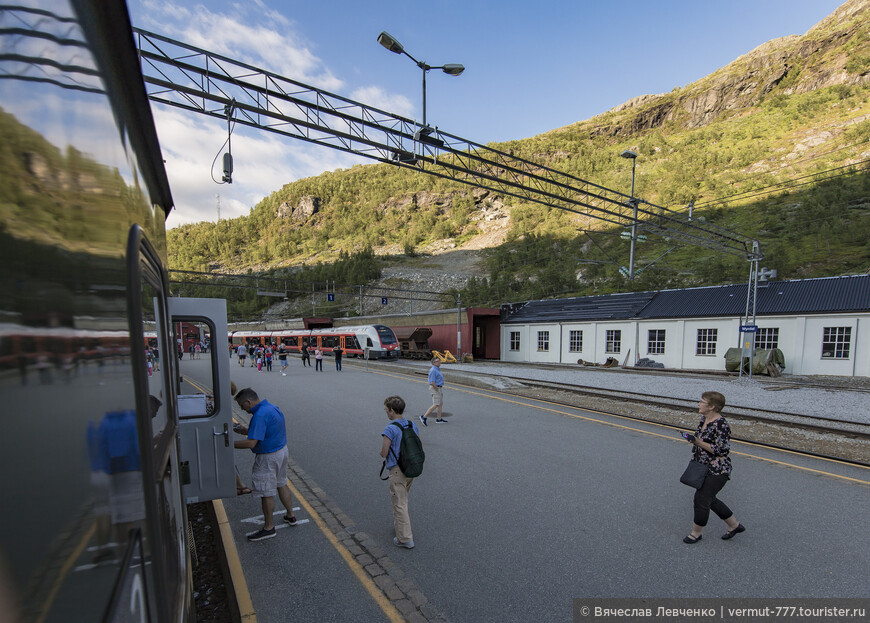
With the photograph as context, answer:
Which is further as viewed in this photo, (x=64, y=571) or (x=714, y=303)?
(x=714, y=303)

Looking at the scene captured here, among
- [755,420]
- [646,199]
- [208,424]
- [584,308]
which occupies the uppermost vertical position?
[646,199]

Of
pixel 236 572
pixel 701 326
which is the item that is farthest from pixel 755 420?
pixel 701 326

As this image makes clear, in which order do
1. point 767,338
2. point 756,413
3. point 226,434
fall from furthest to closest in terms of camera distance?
point 767,338 → point 756,413 → point 226,434

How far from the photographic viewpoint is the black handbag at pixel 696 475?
4.81 m

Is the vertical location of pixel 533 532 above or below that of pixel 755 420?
above

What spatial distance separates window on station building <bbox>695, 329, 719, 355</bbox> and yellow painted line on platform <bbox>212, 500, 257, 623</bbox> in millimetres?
27024

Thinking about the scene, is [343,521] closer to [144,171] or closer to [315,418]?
[144,171]

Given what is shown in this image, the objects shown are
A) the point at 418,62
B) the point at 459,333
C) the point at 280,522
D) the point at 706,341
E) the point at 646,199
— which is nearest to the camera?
the point at 280,522

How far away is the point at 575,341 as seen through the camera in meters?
31.1

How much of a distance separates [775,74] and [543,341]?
133m

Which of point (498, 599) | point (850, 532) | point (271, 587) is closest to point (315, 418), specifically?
point (271, 587)

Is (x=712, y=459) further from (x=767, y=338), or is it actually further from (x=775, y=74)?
(x=775, y=74)

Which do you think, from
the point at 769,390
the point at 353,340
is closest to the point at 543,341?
the point at 353,340

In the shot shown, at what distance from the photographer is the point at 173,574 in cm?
231
